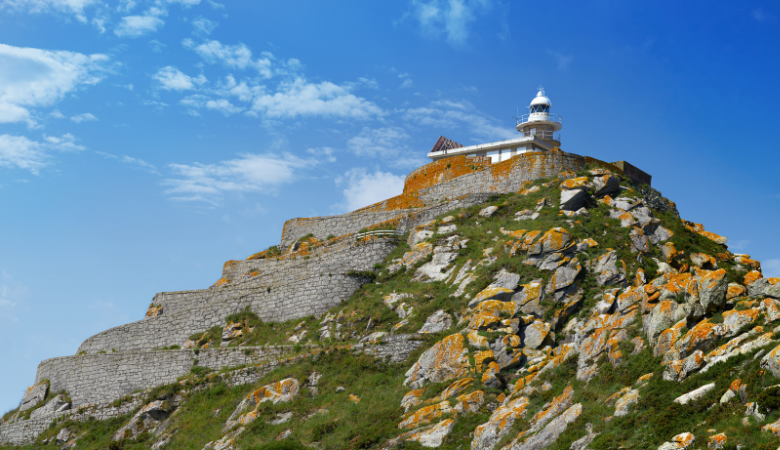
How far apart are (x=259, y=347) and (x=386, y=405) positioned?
9.20 metres

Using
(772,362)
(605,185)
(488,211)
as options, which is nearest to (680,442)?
(772,362)

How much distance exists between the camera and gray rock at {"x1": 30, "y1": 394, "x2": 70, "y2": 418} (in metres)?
34.9

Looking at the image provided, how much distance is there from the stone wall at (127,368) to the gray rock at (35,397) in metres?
0.41

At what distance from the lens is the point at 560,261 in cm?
2781

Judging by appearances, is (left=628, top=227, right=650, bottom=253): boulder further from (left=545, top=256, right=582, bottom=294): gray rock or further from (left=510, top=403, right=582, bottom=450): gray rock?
(left=510, top=403, right=582, bottom=450): gray rock

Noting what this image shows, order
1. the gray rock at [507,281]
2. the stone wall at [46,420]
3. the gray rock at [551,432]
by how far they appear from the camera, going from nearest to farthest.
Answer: the gray rock at [551,432]
the gray rock at [507,281]
the stone wall at [46,420]

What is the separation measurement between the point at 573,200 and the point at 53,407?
27228 millimetres

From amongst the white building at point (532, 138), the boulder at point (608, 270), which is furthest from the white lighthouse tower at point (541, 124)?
the boulder at point (608, 270)

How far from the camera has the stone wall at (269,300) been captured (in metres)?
33.7

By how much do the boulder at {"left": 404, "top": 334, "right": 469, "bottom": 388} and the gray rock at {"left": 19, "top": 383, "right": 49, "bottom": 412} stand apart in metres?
21.5

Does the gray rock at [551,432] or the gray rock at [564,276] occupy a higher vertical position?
the gray rock at [564,276]

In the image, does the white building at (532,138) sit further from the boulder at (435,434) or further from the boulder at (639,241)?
the boulder at (435,434)

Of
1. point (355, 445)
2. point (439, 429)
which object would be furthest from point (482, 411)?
point (355, 445)

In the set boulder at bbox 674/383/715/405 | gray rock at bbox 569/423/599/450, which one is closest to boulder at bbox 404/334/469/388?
gray rock at bbox 569/423/599/450
